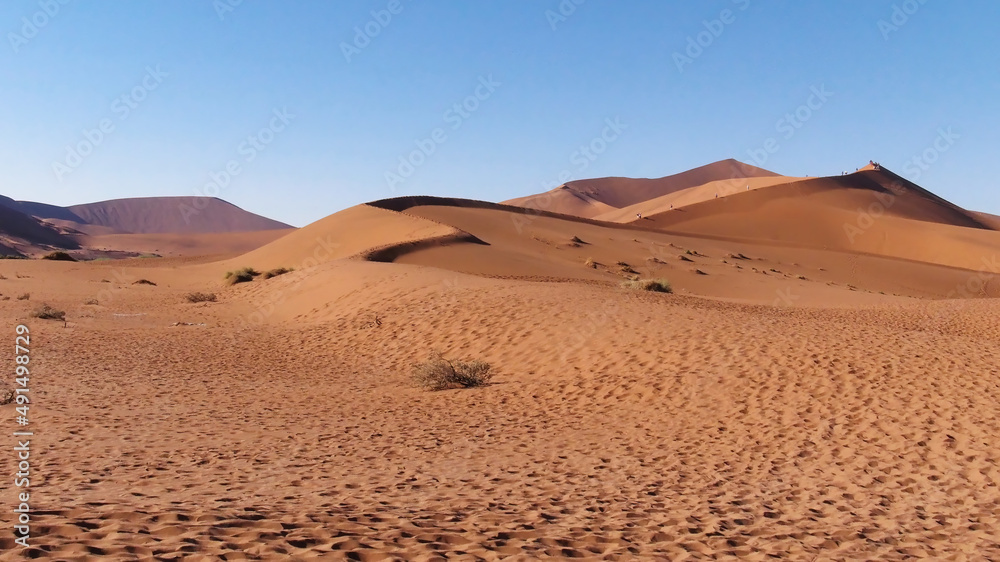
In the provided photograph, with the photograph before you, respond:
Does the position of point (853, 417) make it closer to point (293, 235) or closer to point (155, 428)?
point (155, 428)

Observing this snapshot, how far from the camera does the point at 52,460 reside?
6918 millimetres

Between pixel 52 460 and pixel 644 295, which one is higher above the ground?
pixel 644 295

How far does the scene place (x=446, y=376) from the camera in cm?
1206


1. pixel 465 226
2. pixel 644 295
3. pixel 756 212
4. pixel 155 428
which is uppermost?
pixel 756 212

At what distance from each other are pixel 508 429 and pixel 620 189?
118 metres

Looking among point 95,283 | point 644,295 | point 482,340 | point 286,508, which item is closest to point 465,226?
point 95,283

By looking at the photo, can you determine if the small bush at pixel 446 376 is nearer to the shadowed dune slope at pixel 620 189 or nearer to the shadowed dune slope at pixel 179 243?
the shadowed dune slope at pixel 179 243

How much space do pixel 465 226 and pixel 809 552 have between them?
3644 centimetres

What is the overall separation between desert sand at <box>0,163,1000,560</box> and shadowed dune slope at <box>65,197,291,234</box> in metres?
150

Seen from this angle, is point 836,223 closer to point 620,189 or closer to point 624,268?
point 624,268

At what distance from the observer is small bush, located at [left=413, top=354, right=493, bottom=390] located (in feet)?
39.4

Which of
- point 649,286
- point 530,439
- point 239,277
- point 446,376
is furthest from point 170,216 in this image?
point 530,439

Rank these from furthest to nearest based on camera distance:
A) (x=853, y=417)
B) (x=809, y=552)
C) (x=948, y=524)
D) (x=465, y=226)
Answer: (x=465, y=226), (x=853, y=417), (x=948, y=524), (x=809, y=552)

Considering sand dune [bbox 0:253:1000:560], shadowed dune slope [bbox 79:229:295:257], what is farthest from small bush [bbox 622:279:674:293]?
shadowed dune slope [bbox 79:229:295:257]
